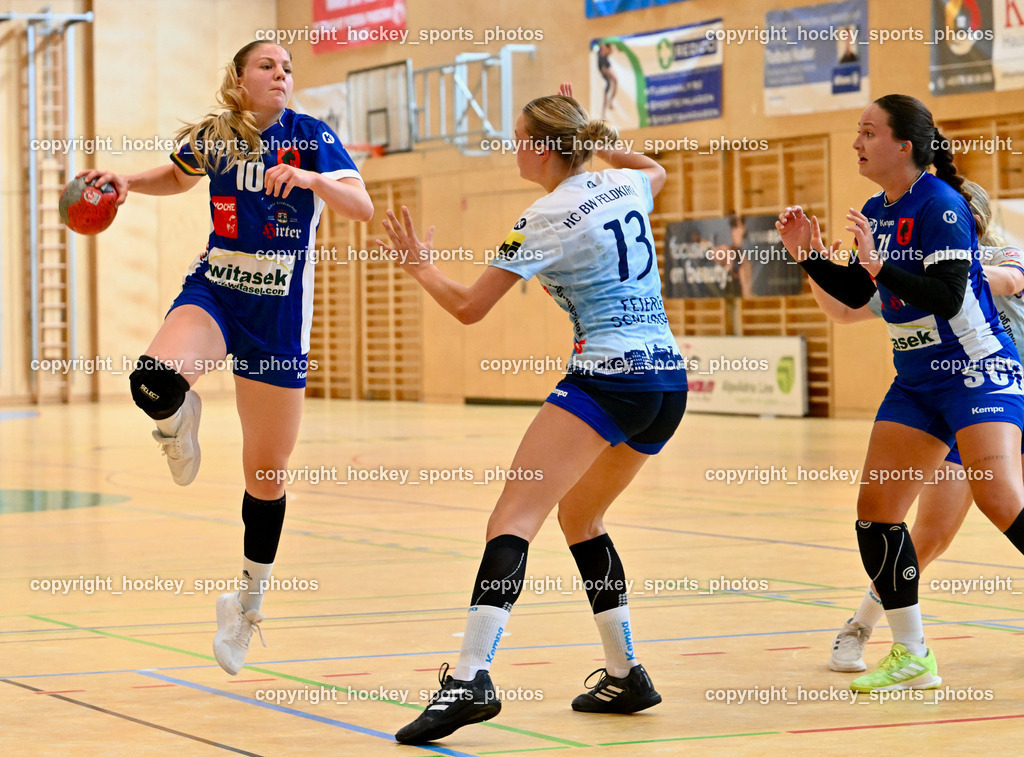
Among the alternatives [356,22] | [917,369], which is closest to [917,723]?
[917,369]

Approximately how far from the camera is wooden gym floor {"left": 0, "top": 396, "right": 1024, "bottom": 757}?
3752 millimetres

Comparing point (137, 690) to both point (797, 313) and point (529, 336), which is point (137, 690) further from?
point (529, 336)

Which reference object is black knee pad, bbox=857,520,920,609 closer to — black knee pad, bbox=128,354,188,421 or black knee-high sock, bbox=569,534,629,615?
black knee-high sock, bbox=569,534,629,615

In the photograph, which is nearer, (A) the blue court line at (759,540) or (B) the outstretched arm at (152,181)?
(B) the outstretched arm at (152,181)

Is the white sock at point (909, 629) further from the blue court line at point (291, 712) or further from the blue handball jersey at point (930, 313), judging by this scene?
the blue court line at point (291, 712)

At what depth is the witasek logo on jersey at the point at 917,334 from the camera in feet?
14.1

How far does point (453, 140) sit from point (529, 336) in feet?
10.4

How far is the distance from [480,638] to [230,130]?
2.03m

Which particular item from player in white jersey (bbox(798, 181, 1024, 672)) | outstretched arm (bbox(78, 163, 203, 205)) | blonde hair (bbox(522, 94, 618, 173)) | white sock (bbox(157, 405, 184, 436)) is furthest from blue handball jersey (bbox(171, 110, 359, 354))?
player in white jersey (bbox(798, 181, 1024, 672))

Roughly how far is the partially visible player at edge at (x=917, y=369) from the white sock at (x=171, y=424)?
2.02 metres

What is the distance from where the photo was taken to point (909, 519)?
8234 millimetres

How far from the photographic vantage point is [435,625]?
5.38 meters

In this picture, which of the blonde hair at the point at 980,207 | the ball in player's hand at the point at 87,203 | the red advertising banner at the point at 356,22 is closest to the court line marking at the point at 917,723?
the blonde hair at the point at 980,207

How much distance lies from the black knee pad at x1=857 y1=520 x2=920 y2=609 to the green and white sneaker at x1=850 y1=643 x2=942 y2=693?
6.8 inches
